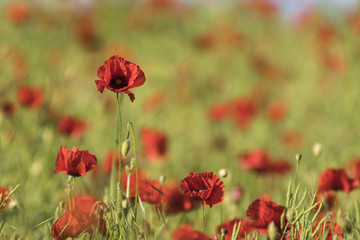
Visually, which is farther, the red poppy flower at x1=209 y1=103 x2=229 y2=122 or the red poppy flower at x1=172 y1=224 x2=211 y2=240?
the red poppy flower at x1=209 y1=103 x2=229 y2=122

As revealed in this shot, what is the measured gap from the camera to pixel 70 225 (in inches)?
41.2

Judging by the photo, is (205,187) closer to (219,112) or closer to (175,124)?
(219,112)

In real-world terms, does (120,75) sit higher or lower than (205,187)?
higher

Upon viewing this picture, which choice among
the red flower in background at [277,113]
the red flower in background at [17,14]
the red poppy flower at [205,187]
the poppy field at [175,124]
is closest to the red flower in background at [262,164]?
the poppy field at [175,124]

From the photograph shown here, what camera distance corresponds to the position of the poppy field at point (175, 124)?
1.13 m

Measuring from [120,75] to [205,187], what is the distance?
327 mm

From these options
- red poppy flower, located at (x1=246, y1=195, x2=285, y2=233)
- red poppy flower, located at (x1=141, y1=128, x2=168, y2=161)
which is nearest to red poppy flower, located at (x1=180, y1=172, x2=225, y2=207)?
red poppy flower, located at (x1=246, y1=195, x2=285, y2=233)

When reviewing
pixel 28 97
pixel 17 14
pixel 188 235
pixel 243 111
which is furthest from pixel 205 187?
pixel 17 14

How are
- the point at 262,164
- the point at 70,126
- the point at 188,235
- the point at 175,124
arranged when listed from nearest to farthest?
1. the point at 188,235
2. the point at 70,126
3. the point at 262,164
4. the point at 175,124

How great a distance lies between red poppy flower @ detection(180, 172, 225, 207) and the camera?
107 centimetres

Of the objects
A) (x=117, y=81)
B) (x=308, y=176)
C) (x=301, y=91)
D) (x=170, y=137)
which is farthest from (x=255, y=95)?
(x=117, y=81)

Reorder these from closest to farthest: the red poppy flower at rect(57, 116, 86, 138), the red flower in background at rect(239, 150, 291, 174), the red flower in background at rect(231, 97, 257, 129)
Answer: the red poppy flower at rect(57, 116, 86, 138) < the red flower in background at rect(239, 150, 291, 174) < the red flower in background at rect(231, 97, 257, 129)

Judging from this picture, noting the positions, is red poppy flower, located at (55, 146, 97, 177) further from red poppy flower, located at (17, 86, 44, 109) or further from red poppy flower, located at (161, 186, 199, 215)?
red poppy flower, located at (17, 86, 44, 109)

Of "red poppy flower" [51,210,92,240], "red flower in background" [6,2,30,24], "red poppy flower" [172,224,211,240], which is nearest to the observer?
"red poppy flower" [51,210,92,240]
